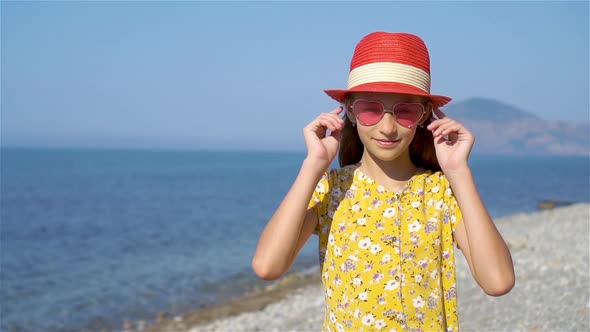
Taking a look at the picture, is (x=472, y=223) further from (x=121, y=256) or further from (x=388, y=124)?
(x=121, y=256)

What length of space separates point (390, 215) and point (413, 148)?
0.45 meters

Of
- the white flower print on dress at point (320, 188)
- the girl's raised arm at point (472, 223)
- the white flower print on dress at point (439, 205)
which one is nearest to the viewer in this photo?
the girl's raised arm at point (472, 223)

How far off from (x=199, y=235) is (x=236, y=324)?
1551cm

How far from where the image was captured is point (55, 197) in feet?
153

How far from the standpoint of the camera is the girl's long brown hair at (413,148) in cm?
346

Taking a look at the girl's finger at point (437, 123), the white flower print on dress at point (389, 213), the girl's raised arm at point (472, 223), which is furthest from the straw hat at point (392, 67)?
the white flower print on dress at point (389, 213)

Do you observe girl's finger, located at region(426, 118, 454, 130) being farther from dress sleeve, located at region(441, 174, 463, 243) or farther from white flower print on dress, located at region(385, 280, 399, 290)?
white flower print on dress, located at region(385, 280, 399, 290)

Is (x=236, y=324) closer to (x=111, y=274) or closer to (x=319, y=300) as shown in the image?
(x=319, y=300)

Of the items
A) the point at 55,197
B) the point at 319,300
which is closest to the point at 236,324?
the point at 319,300

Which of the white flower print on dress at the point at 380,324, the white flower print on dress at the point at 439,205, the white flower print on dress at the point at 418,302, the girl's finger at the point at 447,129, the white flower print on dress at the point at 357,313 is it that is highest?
the girl's finger at the point at 447,129

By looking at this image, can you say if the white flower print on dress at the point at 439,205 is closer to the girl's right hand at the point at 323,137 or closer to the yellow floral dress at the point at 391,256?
the yellow floral dress at the point at 391,256

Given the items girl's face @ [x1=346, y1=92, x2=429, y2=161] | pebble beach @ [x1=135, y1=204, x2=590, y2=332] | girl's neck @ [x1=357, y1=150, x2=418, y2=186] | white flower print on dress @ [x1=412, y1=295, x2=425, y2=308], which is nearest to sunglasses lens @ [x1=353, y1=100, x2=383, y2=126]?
girl's face @ [x1=346, y1=92, x2=429, y2=161]

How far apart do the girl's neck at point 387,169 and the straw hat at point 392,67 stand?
0.36 metres

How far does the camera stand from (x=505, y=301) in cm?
892
